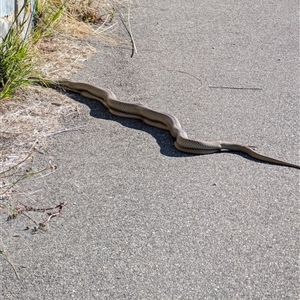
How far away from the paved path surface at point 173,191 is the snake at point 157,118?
82mm

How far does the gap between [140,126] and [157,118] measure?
0.16 metres

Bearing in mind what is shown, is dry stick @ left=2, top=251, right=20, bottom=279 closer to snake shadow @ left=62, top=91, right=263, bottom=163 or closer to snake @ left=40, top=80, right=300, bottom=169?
snake shadow @ left=62, top=91, right=263, bottom=163

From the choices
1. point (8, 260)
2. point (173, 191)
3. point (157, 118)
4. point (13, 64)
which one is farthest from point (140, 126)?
point (8, 260)

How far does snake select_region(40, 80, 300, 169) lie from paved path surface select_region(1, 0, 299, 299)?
0.08m

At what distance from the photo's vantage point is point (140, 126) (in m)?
6.92

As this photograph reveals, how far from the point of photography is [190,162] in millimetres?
6180

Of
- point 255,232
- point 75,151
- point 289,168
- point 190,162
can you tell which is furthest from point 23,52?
point 255,232

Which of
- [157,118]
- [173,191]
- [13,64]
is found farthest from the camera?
[13,64]

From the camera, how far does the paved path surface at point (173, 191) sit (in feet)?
15.0

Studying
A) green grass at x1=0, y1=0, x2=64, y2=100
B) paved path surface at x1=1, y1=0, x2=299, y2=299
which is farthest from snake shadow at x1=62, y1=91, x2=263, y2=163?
green grass at x1=0, y1=0, x2=64, y2=100

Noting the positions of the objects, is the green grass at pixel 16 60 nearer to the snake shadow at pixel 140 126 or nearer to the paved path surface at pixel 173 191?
the snake shadow at pixel 140 126

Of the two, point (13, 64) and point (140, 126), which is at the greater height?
point (13, 64)

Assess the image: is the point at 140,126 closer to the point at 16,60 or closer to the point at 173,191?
the point at 16,60

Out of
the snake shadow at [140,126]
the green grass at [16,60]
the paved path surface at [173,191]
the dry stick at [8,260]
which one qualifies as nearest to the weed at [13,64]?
the green grass at [16,60]
